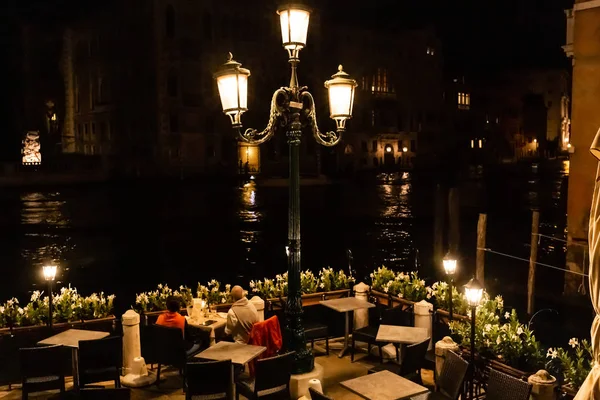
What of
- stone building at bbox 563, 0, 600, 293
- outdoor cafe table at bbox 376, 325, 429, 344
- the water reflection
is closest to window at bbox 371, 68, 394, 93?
the water reflection

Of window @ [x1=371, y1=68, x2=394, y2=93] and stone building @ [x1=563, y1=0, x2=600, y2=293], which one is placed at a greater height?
window @ [x1=371, y1=68, x2=394, y2=93]

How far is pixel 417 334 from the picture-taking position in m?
7.64

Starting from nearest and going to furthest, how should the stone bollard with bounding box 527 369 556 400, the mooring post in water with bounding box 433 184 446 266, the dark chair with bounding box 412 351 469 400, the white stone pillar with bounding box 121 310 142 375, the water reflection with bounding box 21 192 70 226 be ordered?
the stone bollard with bounding box 527 369 556 400
the dark chair with bounding box 412 351 469 400
the white stone pillar with bounding box 121 310 142 375
the mooring post in water with bounding box 433 184 446 266
the water reflection with bounding box 21 192 70 226

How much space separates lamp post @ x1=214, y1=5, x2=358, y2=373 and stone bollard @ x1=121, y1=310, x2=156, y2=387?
2018 mm

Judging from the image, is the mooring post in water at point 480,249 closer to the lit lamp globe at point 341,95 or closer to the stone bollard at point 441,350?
the stone bollard at point 441,350

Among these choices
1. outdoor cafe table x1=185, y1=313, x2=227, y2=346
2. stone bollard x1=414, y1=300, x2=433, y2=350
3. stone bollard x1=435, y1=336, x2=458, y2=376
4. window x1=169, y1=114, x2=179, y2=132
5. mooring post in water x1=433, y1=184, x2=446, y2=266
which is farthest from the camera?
window x1=169, y1=114, x2=179, y2=132

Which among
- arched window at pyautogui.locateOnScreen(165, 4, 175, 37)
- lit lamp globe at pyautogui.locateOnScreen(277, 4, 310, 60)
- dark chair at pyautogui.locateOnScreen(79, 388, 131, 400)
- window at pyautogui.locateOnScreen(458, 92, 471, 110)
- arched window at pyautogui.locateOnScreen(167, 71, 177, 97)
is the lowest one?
dark chair at pyautogui.locateOnScreen(79, 388, 131, 400)

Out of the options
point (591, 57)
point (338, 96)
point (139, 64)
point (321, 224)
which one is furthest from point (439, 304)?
point (139, 64)

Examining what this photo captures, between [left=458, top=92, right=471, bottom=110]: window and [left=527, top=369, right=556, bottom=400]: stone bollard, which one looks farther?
[left=458, top=92, right=471, bottom=110]: window

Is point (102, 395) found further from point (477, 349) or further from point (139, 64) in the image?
point (139, 64)

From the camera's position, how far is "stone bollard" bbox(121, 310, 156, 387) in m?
7.73

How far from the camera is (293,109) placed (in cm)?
695

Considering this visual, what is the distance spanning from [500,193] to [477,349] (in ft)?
126

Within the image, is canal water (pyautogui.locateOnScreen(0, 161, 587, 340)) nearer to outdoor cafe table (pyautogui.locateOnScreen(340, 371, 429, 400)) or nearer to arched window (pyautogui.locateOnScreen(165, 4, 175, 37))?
outdoor cafe table (pyautogui.locateOnScreen(340, 371, 429, 400))
